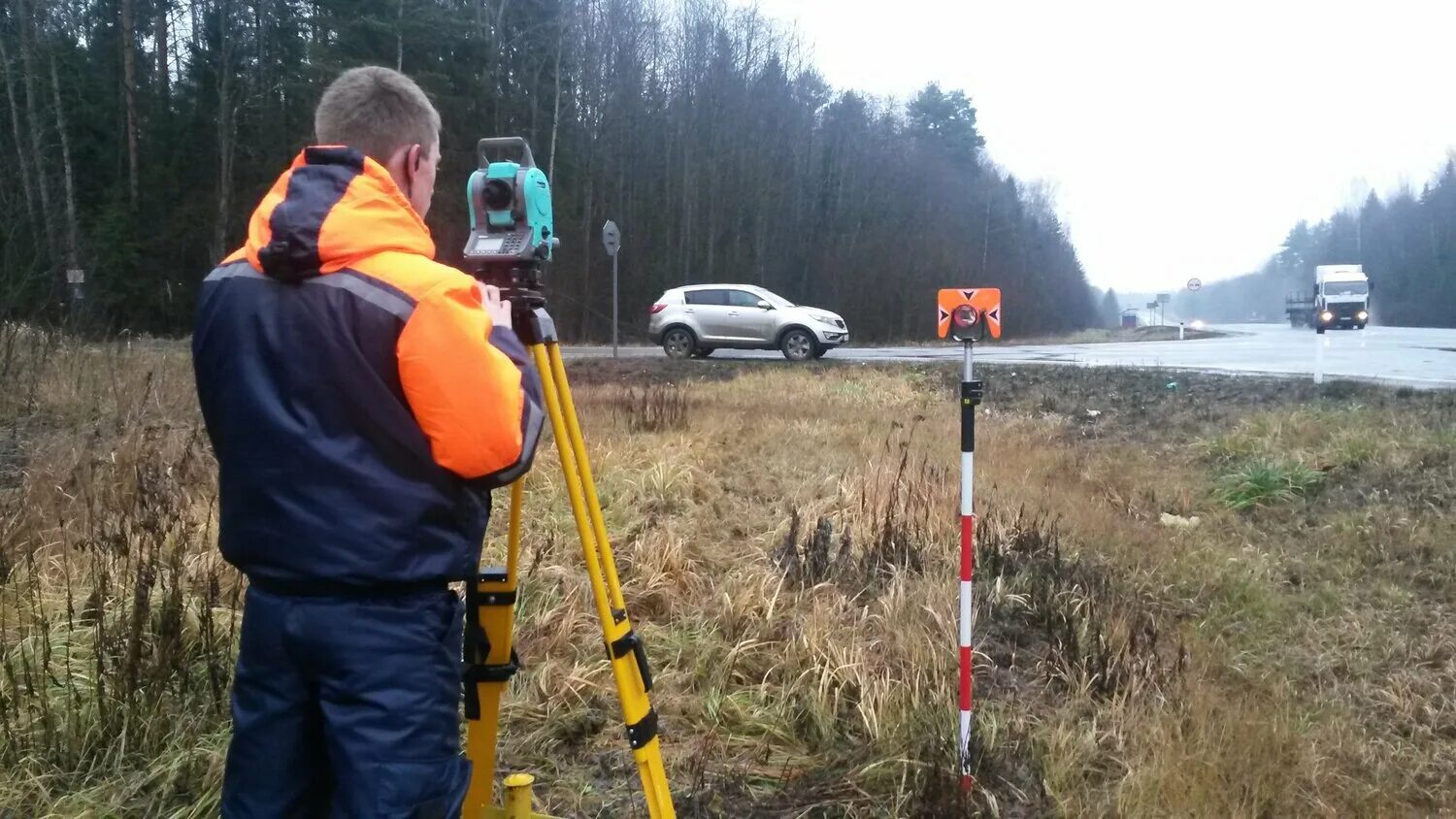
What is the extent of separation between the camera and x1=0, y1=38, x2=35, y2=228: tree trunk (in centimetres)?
2587

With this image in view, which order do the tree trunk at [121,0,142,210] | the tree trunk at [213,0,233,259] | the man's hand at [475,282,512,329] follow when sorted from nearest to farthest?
the man's hand at [475,282,512,329] < the tree trunk at [213,0,233,259] < the tree trunk at [121,0,142,210]

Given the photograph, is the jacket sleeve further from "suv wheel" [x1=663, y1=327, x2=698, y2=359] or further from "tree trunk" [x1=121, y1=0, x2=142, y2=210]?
"tree trunk" [x1=121, y1=0, x2=142, y2=210]

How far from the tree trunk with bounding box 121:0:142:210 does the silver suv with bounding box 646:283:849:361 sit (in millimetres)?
18028

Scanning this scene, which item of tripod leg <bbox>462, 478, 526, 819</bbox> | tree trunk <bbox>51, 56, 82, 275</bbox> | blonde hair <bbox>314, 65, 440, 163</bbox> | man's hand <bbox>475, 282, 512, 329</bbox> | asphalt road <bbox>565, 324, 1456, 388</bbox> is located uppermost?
tree trunk <bbox>51, 56, 82, 275</bbox>

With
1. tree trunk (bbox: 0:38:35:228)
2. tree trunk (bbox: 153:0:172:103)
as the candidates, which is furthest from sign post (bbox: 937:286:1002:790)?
tree trunk (bbox: 153:0:172:103)

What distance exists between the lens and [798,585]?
463 centimetres

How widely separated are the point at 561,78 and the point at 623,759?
32.5 metres

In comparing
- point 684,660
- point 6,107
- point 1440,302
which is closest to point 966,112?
point 1440,302

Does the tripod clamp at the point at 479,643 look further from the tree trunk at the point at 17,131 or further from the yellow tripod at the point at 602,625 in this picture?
the tree trunk at the point at 17,131

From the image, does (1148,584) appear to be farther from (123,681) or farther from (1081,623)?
(123,681)

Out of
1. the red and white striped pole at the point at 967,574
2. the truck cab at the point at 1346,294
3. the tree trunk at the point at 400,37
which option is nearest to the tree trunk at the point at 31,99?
the tree trunk at the point at 400,37

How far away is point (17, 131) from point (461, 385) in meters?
31.4

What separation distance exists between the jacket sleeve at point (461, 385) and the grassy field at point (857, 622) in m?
1.74

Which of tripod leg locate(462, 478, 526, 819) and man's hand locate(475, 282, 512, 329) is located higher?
man's hand locate(475, 282, 512, 329)
